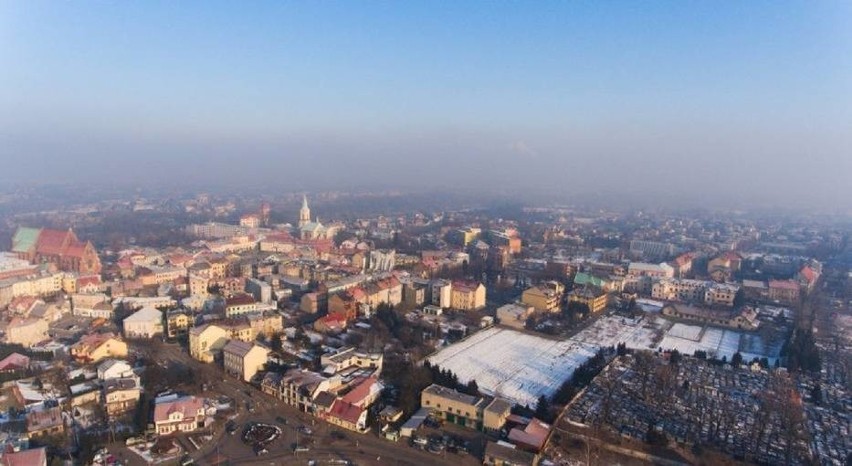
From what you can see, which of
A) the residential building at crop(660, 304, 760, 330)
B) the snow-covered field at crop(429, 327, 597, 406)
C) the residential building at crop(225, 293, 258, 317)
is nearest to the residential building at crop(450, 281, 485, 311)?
the snow-covered field at crop(429, 327, 597, 406)

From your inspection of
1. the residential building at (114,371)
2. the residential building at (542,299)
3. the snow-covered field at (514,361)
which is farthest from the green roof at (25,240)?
the residential building at (542,299)

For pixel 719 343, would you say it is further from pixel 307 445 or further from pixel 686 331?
pixel 307 445

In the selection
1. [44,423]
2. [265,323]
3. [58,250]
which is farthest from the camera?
[58,250]

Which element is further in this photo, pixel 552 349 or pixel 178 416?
pixel 552 349

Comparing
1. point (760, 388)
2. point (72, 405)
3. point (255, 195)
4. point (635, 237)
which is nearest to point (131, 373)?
point (72, 405)

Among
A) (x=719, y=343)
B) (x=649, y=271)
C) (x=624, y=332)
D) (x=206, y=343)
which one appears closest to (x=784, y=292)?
(x=649, y=271)

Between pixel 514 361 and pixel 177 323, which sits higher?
pixel 177 323

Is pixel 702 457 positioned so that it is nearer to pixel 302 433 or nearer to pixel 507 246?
pixel 302 433

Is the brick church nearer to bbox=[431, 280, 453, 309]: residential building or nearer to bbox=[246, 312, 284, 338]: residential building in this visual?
bbox=[246, 312, 284, 338]: residential building
